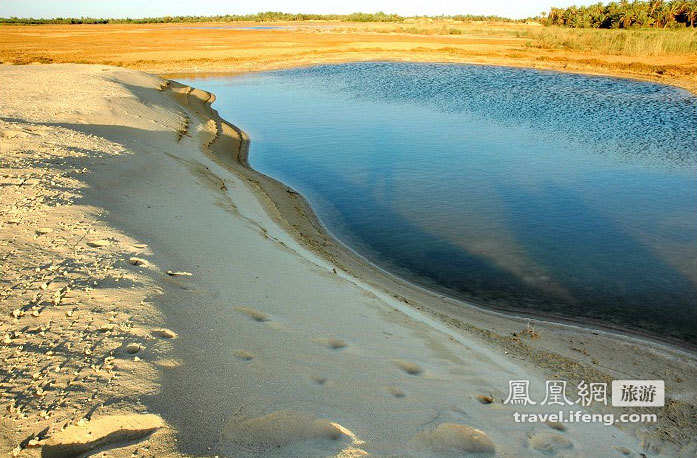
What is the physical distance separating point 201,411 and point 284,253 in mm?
4278

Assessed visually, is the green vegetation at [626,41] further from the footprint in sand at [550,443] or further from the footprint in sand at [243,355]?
the footprint in sand at [243,355]

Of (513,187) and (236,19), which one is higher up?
(236,19)

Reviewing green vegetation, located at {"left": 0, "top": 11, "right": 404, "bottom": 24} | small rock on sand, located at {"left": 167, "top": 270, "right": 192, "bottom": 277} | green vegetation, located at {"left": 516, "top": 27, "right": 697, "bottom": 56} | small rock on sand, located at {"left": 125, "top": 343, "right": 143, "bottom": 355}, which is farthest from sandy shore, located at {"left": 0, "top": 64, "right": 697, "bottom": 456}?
green vegetation, located at {"left": 0, "top": 11, "right": 404, "bottom": 24}

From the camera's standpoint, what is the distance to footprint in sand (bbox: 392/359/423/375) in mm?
4590

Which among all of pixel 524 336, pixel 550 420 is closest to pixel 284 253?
pixel 524 336

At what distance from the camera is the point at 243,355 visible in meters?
4.27

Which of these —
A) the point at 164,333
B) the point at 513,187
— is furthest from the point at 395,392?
the point at 513,187

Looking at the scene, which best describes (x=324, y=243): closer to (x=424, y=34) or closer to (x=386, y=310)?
(x=386, y=310)

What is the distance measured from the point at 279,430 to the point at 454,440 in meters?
1.38

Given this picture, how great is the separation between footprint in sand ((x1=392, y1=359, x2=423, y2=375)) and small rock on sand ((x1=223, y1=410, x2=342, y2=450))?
49.2 inches

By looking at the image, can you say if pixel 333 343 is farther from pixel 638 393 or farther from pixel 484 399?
pixel 638 393

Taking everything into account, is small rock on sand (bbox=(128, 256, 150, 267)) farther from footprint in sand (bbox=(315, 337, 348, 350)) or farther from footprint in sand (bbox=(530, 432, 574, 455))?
footprint in sand (bbox=(530, 432, 574, 455))

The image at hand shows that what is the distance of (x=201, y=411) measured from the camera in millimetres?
3480

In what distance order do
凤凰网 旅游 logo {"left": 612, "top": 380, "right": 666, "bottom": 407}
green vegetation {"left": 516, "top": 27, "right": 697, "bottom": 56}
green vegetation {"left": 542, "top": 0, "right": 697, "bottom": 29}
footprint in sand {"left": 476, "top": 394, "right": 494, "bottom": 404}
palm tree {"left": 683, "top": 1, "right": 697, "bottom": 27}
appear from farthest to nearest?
green vegetation {"left": 542, "top": 0, "right": 697, "bottom": 29}, palm tree {"left": 683, "top": 1, "right": 697, "bottom": 27}, green vegetation {"left": 516, "top": 27, "right": 697, "bottom": 56}, 凤凰网 旅游 logo {"left": 612, "top": 380, "right": 666, "bottom": 407}, footprint in sand {"left": 476, "top": 394, "right": 494, "bottom": 404}
